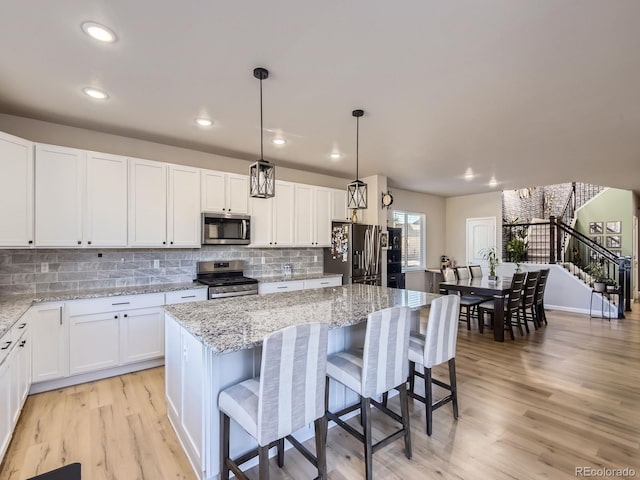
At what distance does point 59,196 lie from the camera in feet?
10.4

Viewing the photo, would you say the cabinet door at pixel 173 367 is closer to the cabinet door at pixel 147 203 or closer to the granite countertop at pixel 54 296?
the granite countertop at pixel 54 296

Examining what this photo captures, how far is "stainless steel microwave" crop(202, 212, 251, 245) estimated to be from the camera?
407 cm

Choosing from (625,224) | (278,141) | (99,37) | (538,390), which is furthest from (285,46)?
(625,224)

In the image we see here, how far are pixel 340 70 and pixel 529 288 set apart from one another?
476cm

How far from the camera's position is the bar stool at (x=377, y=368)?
1911 mm

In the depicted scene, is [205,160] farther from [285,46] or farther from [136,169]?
[285,46]

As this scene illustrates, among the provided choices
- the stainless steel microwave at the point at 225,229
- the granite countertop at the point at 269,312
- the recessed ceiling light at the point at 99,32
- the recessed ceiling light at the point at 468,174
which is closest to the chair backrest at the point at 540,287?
the recessed ceiling light at the point at 468,174

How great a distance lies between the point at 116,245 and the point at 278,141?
2170 mm

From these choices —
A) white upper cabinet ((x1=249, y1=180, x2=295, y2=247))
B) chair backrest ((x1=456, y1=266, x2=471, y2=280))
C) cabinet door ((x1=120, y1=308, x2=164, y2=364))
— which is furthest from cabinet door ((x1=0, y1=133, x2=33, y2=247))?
chair backrest ((x1=456, y1=266, x2=471, y2=280))

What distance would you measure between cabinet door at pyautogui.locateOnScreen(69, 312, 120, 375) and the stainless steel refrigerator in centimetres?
312

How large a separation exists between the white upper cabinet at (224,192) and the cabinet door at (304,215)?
0.84 m

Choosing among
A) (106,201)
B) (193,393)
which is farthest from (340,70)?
(106,201)

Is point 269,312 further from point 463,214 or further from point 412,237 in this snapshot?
point 463,214

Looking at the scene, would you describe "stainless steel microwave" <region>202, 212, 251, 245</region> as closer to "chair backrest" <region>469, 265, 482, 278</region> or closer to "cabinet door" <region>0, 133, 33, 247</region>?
"cabinet door" <region>0, 133, 33, 247</region>
